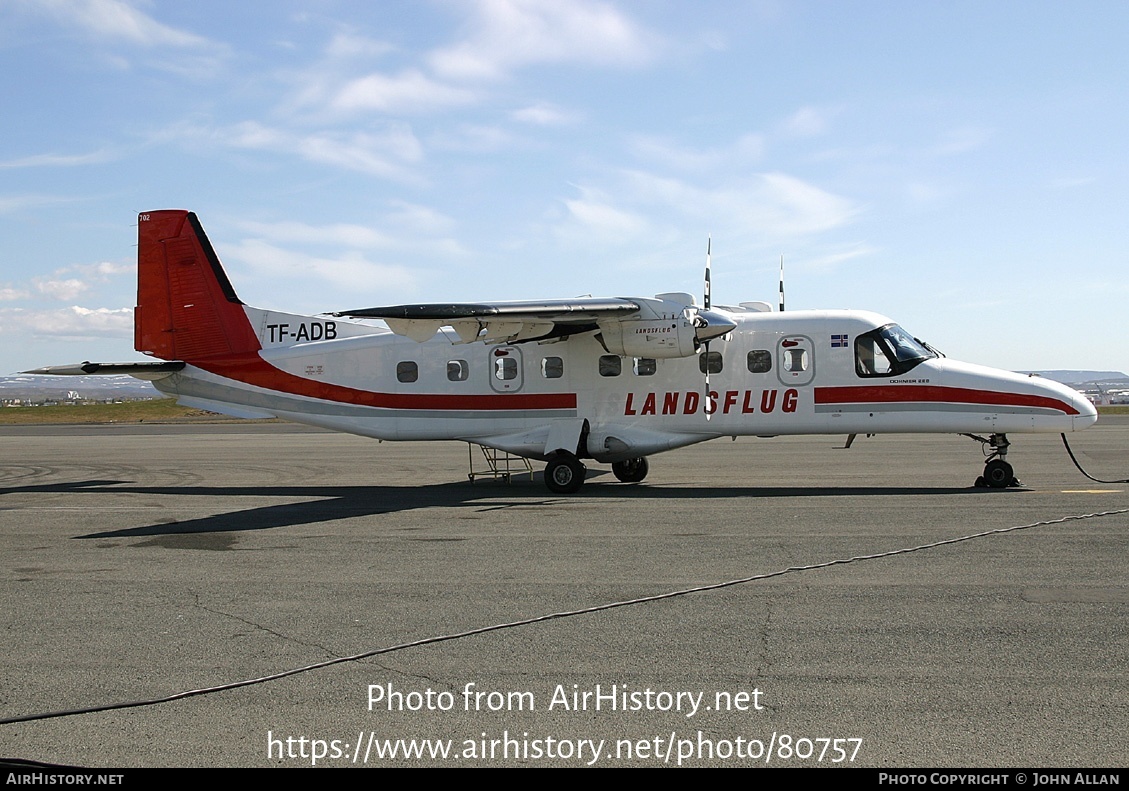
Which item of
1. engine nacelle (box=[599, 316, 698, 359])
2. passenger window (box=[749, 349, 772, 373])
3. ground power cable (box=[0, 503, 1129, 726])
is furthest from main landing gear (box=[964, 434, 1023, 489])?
engine nacelle (box=[599, 316, 698, 359])

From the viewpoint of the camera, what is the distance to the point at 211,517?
14.1 m

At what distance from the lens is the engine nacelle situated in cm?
1711

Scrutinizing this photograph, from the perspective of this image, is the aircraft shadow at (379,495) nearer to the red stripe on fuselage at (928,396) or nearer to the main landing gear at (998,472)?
the main landing gear at (998,472)

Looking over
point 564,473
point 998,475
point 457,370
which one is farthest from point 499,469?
point 998,475

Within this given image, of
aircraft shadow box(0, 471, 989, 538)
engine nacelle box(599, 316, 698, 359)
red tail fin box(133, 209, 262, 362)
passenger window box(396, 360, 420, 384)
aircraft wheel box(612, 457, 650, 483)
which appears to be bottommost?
aircraft shadow box(0, 471, 989, 538)

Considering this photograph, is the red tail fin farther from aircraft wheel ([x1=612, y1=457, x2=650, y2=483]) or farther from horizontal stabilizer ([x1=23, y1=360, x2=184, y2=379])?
aircraft wheel ([x1=612, y1=457, x2=650, y2=483])

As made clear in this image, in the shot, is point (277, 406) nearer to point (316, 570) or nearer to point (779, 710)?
point (316, 570)

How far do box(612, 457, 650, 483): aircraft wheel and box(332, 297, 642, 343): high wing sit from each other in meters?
2.93

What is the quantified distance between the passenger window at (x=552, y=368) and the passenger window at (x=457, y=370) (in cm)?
152

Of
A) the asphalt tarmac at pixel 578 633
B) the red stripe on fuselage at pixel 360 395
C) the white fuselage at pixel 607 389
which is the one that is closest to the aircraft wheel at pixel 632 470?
the white fuselage at pixel 607 389

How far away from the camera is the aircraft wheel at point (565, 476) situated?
17250mm

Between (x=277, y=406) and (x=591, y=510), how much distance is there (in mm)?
8529

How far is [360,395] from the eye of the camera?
63.5 ft

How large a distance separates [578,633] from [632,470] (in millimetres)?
12386
